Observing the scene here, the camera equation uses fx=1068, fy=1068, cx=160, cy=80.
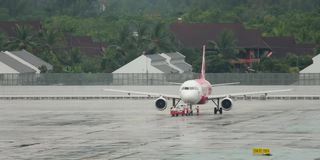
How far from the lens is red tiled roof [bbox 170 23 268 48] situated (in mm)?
175875

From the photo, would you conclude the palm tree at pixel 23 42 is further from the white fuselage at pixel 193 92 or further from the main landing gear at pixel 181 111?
the main landing gear at pixel 181 111

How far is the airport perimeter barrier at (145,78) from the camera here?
4486 inches

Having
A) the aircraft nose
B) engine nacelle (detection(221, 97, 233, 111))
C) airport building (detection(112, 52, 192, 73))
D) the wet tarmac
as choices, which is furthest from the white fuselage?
airport building (detection(112, 52, 192, 73))

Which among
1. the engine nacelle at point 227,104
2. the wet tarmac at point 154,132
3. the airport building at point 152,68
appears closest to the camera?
the wet tarmac at point 154,132

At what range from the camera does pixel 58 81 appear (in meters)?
119

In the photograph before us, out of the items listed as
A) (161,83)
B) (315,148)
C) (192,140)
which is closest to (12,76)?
(161,83)

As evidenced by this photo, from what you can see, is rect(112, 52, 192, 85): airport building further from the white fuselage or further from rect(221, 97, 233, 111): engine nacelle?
rect(221, 97, 233, 111): engine nacelle

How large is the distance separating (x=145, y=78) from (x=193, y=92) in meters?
33.9

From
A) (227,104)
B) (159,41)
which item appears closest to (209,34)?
(159,41)

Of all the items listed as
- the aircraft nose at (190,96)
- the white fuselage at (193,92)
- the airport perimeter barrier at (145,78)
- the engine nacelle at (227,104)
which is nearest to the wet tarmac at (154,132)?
the engine nacelle at (227,104)

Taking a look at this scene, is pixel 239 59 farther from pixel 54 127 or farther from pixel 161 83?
pixel 54 127

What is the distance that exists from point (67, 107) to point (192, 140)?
127ft

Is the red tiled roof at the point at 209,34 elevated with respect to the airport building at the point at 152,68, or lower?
elevated

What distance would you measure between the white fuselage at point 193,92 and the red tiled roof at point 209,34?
85.9 meters
